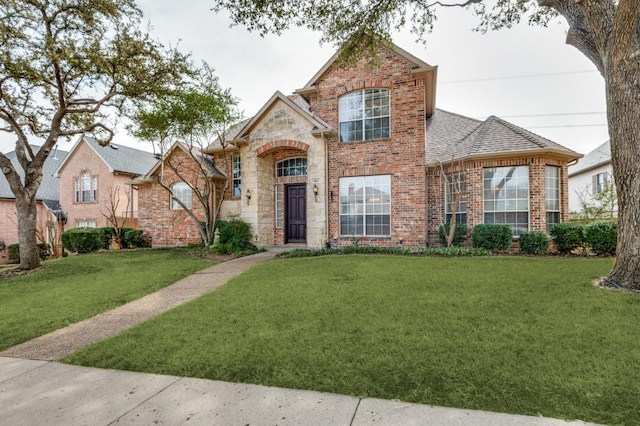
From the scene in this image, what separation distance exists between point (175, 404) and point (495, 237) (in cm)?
1043

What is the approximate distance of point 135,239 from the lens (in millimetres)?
16328

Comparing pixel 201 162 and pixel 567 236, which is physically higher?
pixel 201 162

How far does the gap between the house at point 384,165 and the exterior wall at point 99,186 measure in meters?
13.0

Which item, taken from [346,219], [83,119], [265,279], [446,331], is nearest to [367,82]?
[346,219]

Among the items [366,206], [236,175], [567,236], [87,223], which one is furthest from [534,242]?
[87,223]

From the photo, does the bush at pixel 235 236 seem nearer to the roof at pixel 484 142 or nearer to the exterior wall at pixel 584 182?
the roof at pixel 484 142

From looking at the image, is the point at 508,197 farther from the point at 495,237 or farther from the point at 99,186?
the point at 99,186

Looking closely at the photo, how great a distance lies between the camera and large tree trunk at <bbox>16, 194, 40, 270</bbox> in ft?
33.9

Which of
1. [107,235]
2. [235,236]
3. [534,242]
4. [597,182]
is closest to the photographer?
[534,242]

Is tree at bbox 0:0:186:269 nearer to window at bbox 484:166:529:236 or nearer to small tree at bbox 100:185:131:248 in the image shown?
small tree at bbox 100:185:131:248

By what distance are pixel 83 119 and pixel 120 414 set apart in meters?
13.9

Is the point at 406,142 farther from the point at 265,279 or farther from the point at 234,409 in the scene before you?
the point at 234,409

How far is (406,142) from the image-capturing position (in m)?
11.8

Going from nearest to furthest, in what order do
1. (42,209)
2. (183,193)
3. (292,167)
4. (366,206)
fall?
(366,206)
(292,167)
(183,193)
(42,209)
